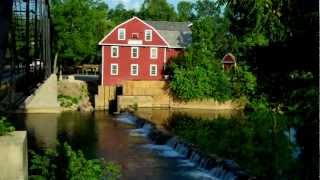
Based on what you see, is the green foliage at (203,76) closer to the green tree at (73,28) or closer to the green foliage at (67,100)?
the green foliage at (67,100)

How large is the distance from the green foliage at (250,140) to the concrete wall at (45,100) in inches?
415

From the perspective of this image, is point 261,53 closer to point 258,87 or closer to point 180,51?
point 258,87

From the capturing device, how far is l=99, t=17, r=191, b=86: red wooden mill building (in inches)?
2192

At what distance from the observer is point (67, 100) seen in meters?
51.9

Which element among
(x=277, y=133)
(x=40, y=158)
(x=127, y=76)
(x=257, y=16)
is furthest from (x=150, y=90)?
(x=257, y=16)

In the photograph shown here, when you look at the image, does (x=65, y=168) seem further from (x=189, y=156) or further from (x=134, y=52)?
(x=134, y=52)

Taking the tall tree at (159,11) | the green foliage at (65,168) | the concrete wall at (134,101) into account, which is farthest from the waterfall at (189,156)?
the tall tree at (159,11)

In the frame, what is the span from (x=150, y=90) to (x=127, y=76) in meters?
4.58

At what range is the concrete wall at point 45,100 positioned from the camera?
46.7 meters

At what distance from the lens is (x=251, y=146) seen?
2798 centimetres

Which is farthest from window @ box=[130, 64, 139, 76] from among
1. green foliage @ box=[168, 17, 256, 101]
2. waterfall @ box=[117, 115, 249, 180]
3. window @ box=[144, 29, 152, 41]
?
waterfall @ box=[117, 115, 249, 180]

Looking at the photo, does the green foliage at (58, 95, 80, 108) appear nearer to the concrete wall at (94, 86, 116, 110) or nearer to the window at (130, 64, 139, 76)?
the concrete wall at (94, 86, 116, 110)

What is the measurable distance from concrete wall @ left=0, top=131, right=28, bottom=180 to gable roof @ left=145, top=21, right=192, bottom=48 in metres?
52.1

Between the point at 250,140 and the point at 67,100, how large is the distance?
2566 cm
